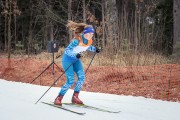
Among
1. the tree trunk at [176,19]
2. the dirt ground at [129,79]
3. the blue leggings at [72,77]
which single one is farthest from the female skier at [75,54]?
the tree trunk at [176,19]

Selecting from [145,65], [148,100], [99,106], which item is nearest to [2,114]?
[99,106]

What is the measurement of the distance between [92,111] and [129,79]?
3.82m

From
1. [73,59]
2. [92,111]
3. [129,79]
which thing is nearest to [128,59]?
[129,79]

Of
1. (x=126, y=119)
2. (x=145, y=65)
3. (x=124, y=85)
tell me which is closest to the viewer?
(x=126, y=119)

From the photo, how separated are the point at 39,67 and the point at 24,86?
3.56m

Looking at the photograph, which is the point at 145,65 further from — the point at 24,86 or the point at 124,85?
the point at 24,86

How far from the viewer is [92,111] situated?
7020mm

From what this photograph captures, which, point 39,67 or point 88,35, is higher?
point 88,35

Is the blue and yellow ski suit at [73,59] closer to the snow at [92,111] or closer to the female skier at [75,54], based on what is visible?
the female skier at [75,54]

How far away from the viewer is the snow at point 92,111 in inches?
257

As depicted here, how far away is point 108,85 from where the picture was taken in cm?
1047

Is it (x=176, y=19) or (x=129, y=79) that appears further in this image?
(x=176, y=19)

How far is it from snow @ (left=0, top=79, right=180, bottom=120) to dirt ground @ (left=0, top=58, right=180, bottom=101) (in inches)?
27.8

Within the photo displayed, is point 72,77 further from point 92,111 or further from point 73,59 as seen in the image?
point 92,111
